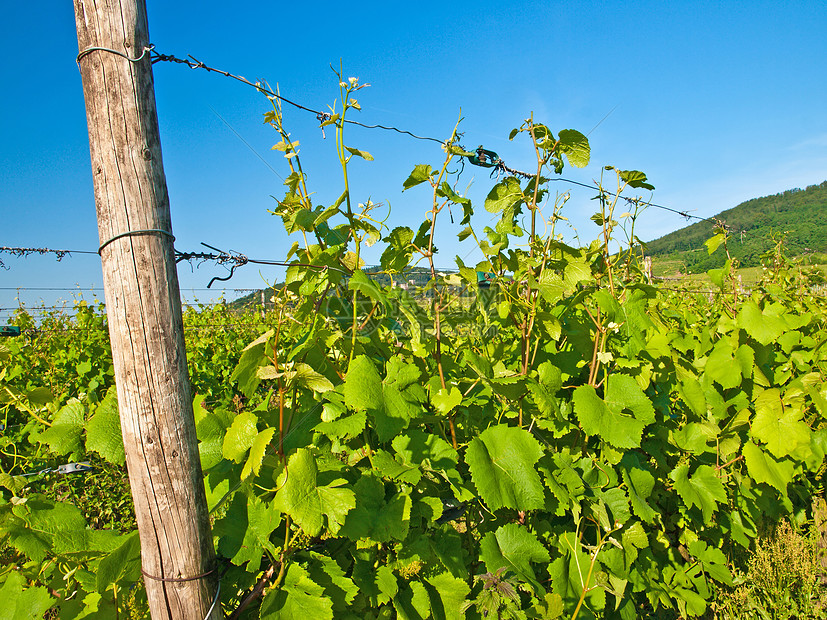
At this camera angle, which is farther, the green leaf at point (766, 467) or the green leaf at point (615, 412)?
the green leaf at point (766, 467)

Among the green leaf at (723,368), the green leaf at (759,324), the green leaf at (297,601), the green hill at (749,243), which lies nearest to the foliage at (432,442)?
the green leaf at (297,601)

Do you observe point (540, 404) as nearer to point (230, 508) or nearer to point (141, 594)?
point (230, 508)

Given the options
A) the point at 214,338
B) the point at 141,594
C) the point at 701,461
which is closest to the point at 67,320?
the point at 214,338

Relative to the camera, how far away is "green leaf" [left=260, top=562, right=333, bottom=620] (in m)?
1.21

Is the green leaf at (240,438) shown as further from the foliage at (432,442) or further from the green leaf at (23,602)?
the green leaf at (23,602)

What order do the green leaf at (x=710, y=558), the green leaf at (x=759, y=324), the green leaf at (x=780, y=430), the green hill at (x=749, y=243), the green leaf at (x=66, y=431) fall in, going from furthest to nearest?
the green hill at (x=749, y=243)
the green leaf at (x=759, y=324)
the green leaf at (x=710, y=558)
the green leaf at (x=780, y=430)
the green leaf at (x=66, y=431)

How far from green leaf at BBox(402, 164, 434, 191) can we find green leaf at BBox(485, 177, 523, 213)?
1.12ft

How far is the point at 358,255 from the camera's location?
153 cm

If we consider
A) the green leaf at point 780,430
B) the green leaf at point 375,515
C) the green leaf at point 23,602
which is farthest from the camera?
the green leaf at point 780,430

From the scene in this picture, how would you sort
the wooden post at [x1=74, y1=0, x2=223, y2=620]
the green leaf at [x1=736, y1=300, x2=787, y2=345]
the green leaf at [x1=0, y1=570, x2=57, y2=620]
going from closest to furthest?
the wooden post at [x1=74, y1=0, x2=223, y2=620] → the green leaf at [x1=0, y1=570, x2=57, y2=620] → the green leaf at [x1=736, y1=300, x2=787, y2=345]

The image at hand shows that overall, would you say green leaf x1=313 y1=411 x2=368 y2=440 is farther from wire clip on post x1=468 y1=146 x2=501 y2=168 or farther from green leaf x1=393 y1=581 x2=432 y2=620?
wire clip on post x1=468 y1=146 x2=501 y2=168

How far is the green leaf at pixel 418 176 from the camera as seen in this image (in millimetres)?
1466

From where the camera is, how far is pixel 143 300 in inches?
43.4

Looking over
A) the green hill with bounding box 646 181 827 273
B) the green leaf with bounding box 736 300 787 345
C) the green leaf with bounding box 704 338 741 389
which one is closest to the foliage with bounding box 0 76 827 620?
the green leaf with bounding box 704 338 741 389
